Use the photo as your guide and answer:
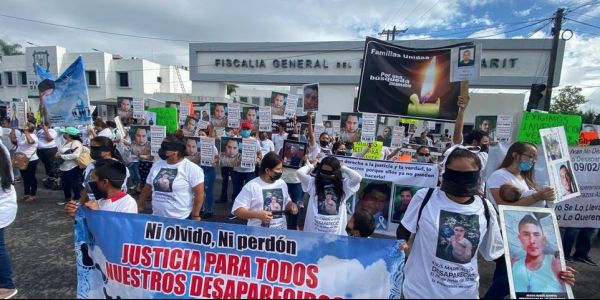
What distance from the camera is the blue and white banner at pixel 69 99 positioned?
638 centimetres

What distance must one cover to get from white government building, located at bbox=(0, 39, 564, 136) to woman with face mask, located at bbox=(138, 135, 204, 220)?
22661 millimetres

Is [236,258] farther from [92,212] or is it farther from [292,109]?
[292,109]

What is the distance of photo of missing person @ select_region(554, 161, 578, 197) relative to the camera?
127 inches

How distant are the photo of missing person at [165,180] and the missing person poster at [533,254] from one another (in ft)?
10.4

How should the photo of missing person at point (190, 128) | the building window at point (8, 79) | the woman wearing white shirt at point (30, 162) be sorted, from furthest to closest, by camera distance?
1. the building window at point (8, 79)
2. the photo of missing person at point (190, 128)
3. the woman wearing white shirt at point (30, 162)

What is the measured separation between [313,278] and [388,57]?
3.54 metres

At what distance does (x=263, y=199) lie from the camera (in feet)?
10.8

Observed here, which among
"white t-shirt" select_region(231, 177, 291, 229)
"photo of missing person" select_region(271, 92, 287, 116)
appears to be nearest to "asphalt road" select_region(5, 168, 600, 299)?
"white t-shirt" select_region(231, 177, 291, 229)

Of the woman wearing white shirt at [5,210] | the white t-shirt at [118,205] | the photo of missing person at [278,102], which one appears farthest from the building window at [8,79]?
the white t-shirt at [118,205]

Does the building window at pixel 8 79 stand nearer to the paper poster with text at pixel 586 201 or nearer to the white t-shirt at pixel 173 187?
the white t-shirt at pixel 173 187

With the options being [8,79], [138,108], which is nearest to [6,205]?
[138,108]

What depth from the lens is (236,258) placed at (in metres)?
2.45

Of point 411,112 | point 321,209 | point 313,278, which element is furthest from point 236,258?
point 411,112

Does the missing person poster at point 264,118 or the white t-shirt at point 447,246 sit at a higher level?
the missing person poster at point 264,118
